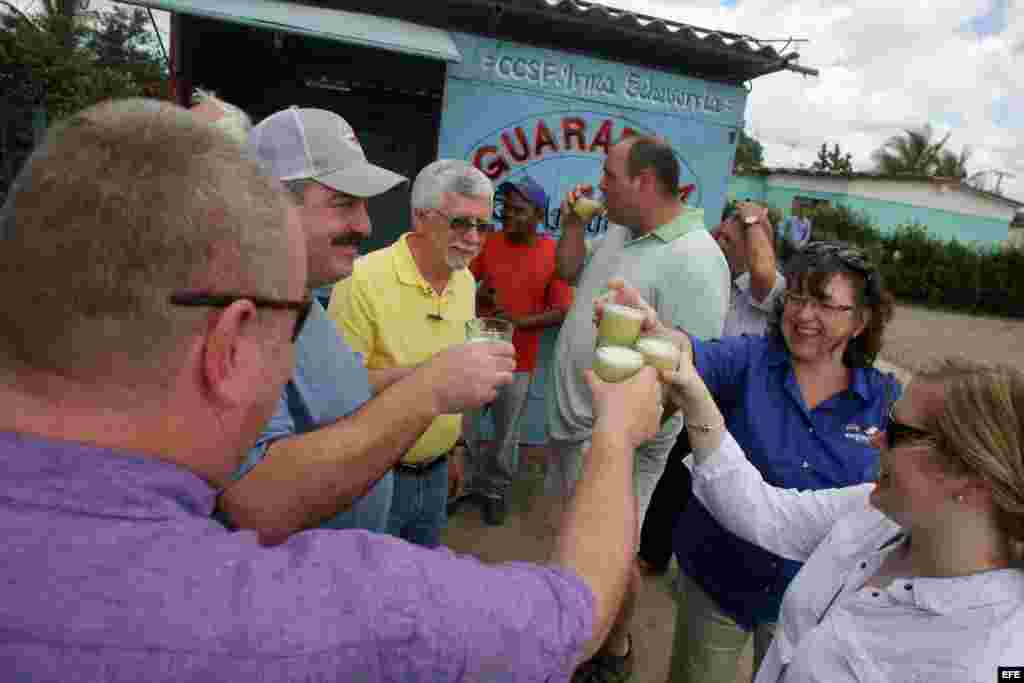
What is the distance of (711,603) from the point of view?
7.64ft

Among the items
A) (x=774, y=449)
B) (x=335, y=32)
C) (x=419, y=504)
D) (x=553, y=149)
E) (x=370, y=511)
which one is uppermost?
(x=335, y=32)

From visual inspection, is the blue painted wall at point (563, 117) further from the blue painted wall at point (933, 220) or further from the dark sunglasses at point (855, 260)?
the blue painted wall at point (933, 220)

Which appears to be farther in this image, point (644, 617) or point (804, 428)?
point (644, 617)

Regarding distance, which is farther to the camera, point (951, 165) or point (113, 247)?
point (951, 165)

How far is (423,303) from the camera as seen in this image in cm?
268

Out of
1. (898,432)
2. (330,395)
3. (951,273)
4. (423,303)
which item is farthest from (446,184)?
(951,273)

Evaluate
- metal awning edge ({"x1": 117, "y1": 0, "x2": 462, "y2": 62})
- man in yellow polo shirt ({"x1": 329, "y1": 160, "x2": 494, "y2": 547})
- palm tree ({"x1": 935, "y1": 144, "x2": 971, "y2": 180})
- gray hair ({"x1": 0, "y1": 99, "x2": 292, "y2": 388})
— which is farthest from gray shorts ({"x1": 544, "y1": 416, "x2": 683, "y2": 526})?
palm tree ({"x1": 935, "y1": 144, "x2": 971, "y2": 180})

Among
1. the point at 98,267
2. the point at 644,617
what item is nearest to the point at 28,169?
the point at 98,267

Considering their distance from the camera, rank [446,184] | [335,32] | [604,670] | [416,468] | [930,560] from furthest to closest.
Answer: [335,32] → [604,670] → [446,184] → [416,468] → [930,560]

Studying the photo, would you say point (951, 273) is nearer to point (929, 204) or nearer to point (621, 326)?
point (929, 204)

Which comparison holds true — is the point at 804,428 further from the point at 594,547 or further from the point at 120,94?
the point at 120,94

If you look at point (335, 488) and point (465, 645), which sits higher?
point (465, 645)

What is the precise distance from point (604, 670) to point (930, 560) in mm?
2022

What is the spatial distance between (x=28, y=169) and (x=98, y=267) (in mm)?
199
